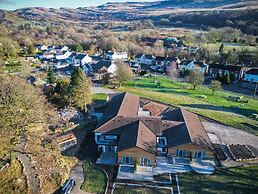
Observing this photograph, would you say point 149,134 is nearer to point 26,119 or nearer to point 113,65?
point 26,119

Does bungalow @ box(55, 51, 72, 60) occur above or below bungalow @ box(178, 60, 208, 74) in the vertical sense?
above

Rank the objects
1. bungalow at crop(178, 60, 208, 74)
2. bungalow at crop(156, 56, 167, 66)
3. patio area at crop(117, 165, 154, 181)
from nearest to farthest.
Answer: patio area at crop(117, 165, 154, 181)
bungalow at crop(178, 60, 208, 74)
bungalow at crop(156, 56, 167, 66)

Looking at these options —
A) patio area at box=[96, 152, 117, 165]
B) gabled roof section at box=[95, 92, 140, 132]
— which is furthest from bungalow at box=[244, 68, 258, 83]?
patio area at box=[96, 152, 117, 165]

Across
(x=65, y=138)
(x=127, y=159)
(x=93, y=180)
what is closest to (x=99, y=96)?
(x=65, y=138)

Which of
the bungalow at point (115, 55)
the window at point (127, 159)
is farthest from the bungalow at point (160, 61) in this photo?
the window at point (127, 159)

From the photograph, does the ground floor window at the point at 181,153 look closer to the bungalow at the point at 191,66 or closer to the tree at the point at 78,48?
the bungalow at the point at 191,66

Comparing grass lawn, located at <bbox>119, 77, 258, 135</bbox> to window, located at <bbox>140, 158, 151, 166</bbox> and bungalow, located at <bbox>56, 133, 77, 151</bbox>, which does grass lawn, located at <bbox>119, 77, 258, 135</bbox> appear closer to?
window, located at <bbox>140, 158, 151, 166</bbox>

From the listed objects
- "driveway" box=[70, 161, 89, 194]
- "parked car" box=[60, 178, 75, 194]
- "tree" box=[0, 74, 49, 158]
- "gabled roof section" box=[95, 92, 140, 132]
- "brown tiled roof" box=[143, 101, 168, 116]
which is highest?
"tree" box=[0, 74, 49, 158]
